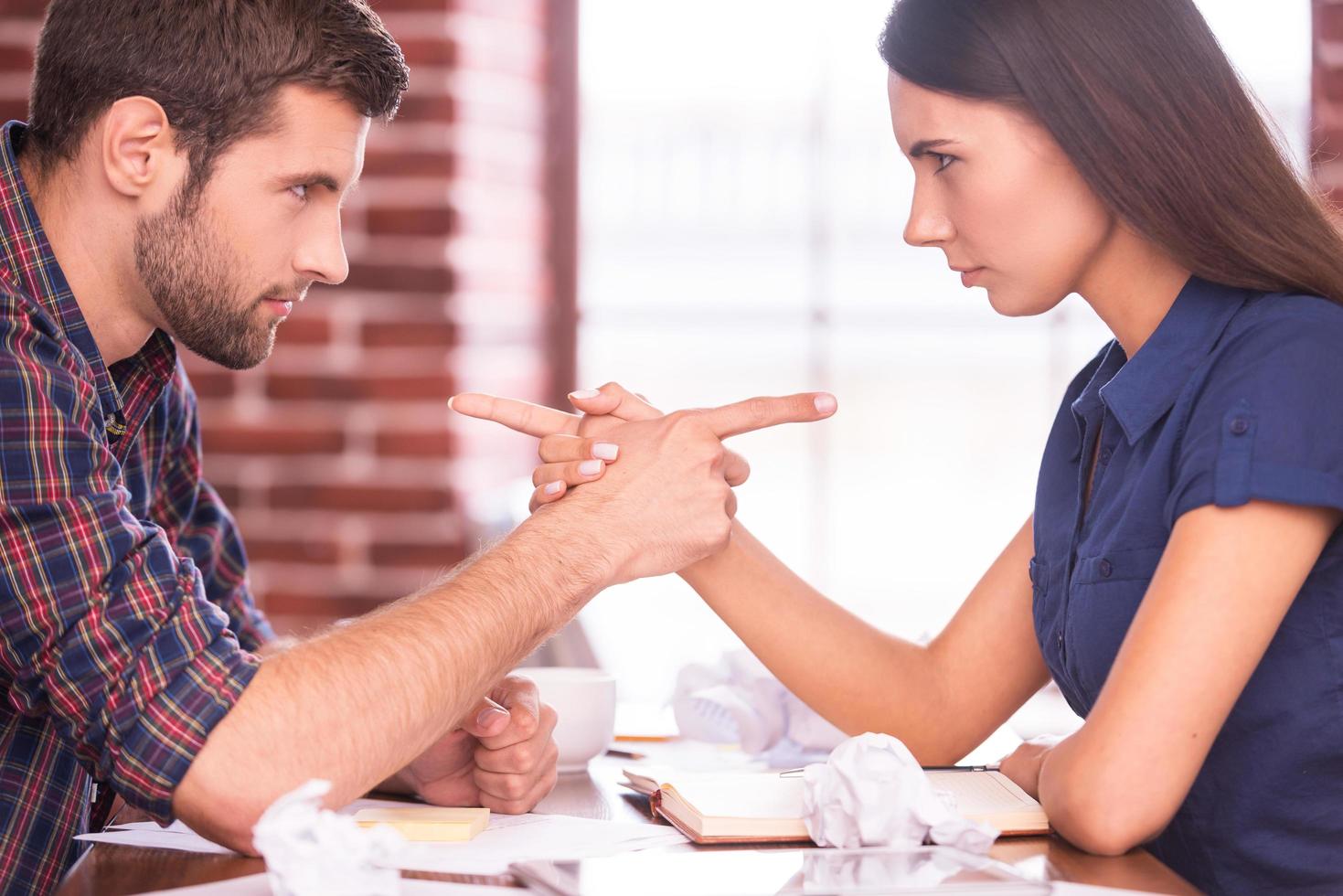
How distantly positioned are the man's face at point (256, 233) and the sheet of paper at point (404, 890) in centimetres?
60

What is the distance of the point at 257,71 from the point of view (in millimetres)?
1148

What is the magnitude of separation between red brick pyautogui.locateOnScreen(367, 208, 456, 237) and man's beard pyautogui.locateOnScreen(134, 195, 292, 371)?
836 mm

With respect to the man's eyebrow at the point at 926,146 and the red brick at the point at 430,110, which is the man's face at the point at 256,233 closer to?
the man's eyebrow at the point at 926,146

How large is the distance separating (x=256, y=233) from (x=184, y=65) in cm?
15

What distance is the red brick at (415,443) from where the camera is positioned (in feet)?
6.89

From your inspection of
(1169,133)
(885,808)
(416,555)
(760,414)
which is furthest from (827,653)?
(416,555)

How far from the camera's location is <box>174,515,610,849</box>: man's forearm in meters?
0.86

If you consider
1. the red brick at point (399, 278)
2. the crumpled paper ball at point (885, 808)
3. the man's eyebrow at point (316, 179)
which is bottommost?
the crumpled paper ball at point (885, 808)

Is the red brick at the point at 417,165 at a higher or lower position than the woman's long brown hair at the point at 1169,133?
higher

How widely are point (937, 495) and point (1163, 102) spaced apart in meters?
1.47

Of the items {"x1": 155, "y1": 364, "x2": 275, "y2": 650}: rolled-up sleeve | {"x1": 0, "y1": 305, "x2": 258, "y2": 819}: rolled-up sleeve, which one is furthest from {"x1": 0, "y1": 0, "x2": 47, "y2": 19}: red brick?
{"x1": 0, "y1": 305, "x2": 258, "y2": 819}: rolled-up sleeve

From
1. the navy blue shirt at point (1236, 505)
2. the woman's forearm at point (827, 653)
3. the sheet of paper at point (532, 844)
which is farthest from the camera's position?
the woman's forearm at point (827, 653)

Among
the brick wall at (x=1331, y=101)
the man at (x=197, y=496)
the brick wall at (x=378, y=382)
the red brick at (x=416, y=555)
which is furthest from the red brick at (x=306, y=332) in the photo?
the brick wall at (x=1331, y=101)

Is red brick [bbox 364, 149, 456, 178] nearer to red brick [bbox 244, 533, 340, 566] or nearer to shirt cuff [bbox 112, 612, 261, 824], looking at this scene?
red brick [bbox 244, 533, 340, 566]
